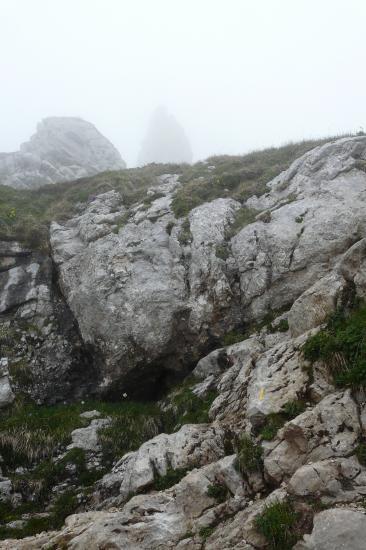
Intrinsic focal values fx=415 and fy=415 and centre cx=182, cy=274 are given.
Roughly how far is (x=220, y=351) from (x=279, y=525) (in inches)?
409

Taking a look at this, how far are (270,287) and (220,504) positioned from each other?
36.4ft

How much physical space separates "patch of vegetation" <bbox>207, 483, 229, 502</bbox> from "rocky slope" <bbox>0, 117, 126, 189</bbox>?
52.3m

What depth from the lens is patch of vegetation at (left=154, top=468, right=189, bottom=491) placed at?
12.3m

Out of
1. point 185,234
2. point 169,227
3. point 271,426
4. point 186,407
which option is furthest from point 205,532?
point 169,227

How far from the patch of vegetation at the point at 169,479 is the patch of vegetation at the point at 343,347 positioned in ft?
16.8

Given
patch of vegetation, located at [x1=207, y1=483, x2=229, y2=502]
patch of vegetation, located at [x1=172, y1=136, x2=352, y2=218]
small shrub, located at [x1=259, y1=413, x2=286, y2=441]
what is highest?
patch of vegetation, located at [x1=172, y1=136, x2=352, y2=218]

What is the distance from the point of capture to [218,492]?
1030 centimetres

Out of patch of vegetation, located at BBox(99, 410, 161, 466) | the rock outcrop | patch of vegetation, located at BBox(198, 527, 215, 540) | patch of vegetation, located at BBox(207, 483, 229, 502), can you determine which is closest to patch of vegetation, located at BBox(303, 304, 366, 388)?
patch of vegetation, located at BBox(207, 483, 229, 502)

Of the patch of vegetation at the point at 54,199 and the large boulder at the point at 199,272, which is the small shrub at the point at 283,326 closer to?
the large boulder at the point at 199,272

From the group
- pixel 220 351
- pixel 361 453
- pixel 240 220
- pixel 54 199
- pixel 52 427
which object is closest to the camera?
pixel 361 453

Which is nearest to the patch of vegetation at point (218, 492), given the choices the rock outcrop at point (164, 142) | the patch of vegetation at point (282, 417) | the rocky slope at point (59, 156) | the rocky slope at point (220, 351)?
the rocky slope at point (220, 351)

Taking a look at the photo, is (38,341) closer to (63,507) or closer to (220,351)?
(63,507)

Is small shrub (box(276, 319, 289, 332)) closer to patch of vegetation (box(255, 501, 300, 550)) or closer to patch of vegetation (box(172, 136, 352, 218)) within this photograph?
patch of vegetation (box(255, 501, 300, 550))

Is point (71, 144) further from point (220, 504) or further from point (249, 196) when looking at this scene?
point (220, 504)
